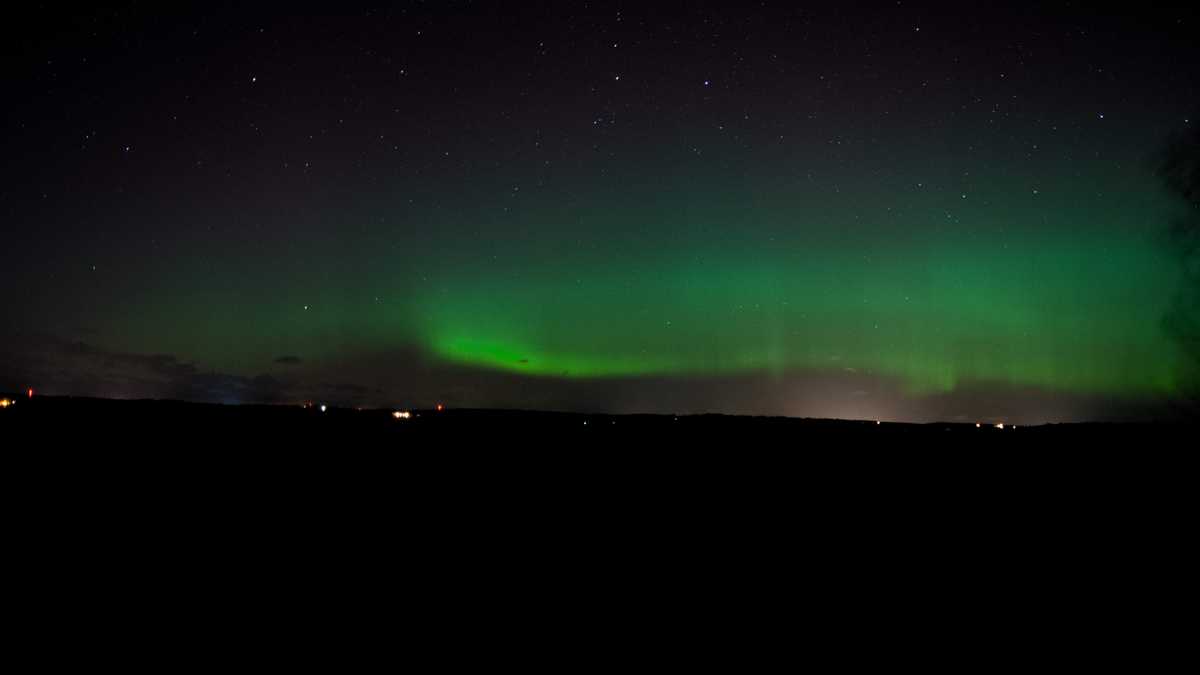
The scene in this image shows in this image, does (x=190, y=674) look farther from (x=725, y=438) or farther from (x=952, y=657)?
(x=725, y=438)

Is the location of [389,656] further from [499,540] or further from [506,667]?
[499,540]

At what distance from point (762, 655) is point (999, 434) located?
36.0 feet

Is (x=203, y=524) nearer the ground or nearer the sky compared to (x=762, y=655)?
nearer the sky

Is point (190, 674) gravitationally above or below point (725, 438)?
below

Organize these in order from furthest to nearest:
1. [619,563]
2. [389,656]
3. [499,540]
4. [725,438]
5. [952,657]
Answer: [725,438]
[499,540]
[619,563]
[952,657]
[389,656]

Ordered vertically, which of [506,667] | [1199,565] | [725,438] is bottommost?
[506,667]

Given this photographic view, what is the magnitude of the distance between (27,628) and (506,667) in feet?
12.2

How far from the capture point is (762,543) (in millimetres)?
7301

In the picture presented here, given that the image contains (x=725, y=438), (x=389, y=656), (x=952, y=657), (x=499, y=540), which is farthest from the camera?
(x=725, y=438)

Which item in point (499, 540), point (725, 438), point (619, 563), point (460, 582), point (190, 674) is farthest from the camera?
point (725, 438)

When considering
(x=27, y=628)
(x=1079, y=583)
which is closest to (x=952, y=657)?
(x=1079, y=583)

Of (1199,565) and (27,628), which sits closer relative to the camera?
(27,628)

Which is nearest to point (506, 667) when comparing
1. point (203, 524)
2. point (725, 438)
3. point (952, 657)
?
point (952, 657)

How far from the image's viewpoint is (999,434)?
13328 millimetres
